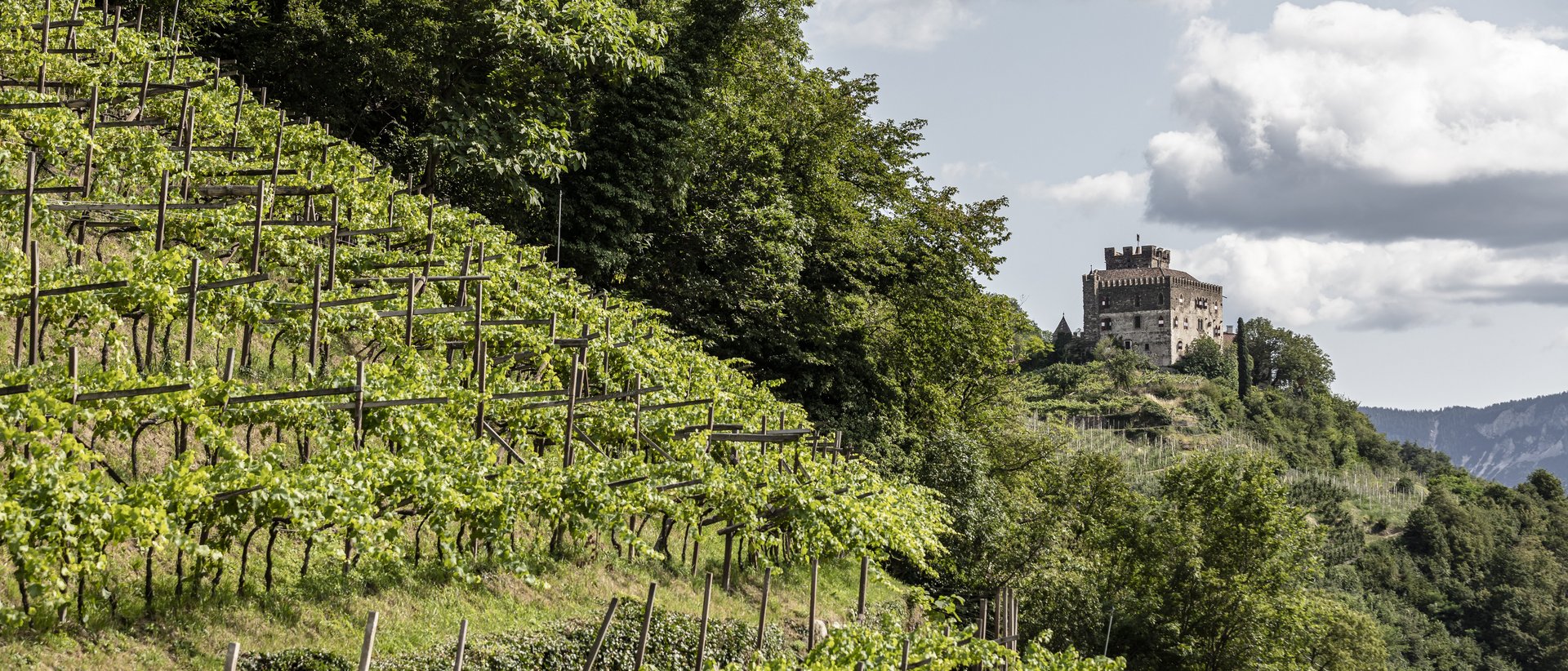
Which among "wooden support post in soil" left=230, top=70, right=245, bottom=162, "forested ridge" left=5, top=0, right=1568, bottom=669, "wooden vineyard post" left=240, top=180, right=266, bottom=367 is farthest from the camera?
"wooden support post in soil" left=230, top=70, right=245, bottom=162

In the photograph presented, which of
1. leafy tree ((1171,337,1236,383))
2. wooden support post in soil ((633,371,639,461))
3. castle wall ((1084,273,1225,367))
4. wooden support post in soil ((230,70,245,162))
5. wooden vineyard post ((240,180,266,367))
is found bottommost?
wooden support post in soil ((633,371,639,461))

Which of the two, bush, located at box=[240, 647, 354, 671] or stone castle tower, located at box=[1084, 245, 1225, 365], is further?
stone castle tower, located at box=[1084, 245, 1225, 365]

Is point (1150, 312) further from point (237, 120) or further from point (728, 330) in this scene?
point (237, 120)

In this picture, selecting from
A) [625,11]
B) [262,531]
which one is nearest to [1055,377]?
[625,11]

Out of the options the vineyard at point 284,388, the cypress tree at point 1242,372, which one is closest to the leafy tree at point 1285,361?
the cypress tree at point 1242,372

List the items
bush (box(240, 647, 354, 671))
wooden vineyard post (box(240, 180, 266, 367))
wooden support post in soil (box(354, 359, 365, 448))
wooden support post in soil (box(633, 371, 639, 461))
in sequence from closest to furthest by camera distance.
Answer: bush (box(240, 647, 354, 671))
wooden support post in soil (box(354, 359, 365, 448))
wooden vineyard post (box(240, 180, 266, 367))
wooden support post in soil (box(633, 371, 639, 461))

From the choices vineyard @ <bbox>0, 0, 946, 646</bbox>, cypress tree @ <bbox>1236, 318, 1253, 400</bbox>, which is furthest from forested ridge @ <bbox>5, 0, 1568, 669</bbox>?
cypress tree @ <bbox>1236, 318, 1253, 400</bbox>

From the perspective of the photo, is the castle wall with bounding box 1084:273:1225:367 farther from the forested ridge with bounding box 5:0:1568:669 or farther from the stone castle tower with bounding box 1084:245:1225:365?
the forested ridge with bounding box 5:0:1568:669

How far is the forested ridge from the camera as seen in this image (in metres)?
11.5

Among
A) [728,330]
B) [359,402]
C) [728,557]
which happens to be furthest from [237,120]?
[728,330]

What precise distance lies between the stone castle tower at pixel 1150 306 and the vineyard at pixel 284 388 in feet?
372

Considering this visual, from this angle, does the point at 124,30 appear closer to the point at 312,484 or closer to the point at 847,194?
the point at 312,484

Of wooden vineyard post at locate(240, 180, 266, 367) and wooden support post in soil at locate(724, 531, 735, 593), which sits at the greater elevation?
wooden vineyard post at locate(240, 180, 266, 367)

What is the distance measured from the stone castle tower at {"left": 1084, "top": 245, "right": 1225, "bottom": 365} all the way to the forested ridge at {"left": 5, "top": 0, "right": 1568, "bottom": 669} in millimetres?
87270
